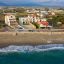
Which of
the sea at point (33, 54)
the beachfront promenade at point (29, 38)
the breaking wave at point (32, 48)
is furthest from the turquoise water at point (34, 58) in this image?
the beachfront promenade at point (29, 38)

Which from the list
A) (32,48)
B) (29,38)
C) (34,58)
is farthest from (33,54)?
(29,38)

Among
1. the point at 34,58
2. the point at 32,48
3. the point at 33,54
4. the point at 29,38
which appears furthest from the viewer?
the point at 29,38

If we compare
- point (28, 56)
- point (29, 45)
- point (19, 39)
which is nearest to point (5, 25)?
point (19, 39)

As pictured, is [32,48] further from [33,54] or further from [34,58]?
[34,58]

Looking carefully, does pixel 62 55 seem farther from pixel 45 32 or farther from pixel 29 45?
pixel 45 32

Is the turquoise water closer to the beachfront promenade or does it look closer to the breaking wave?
the breaking wave

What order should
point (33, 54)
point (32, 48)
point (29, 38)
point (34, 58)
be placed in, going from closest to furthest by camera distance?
1. point (34, 58)
2. point (33, 54)
3. point (32, 48)
4. point (29, 38)
